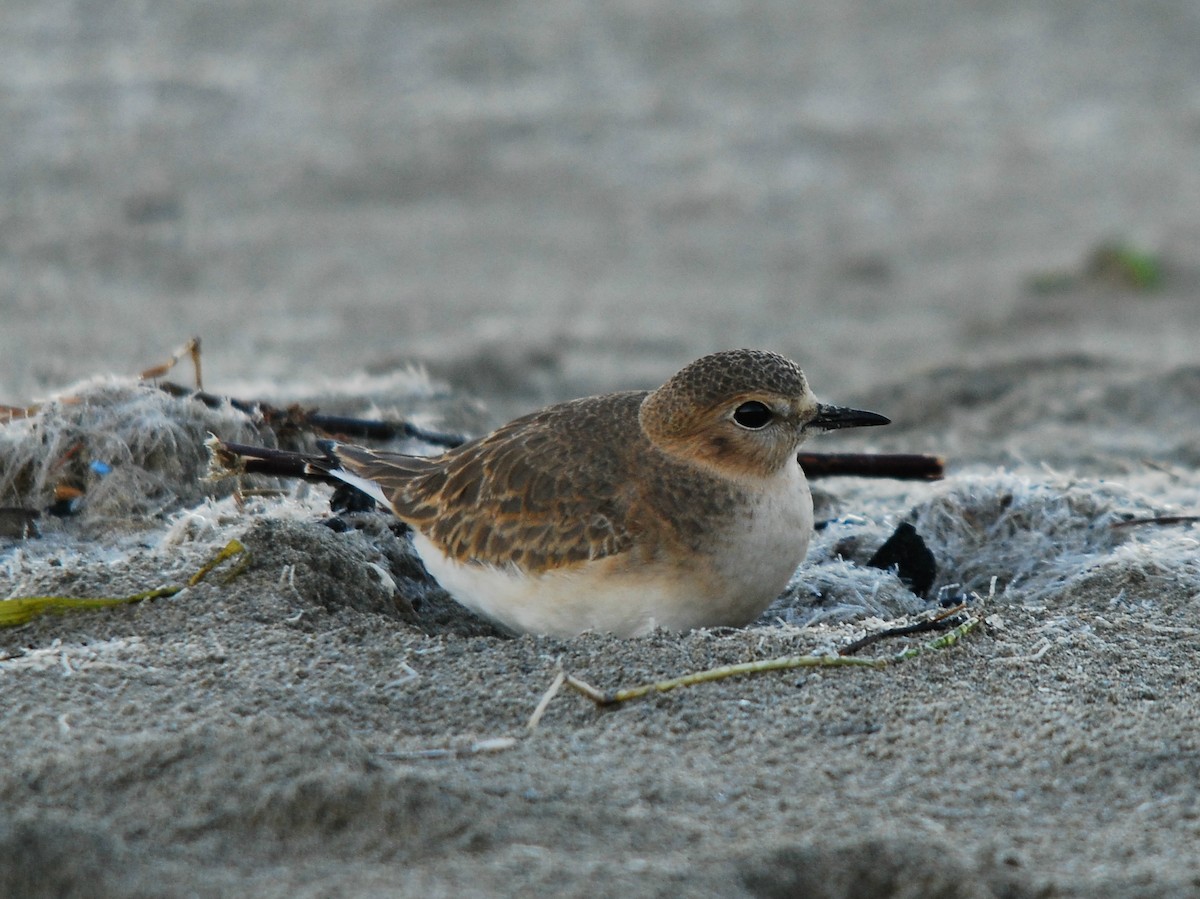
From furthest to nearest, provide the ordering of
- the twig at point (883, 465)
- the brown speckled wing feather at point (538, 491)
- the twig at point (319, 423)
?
the twig at point (319, 423) → the twig at point (883, 465) → the brown speckled wing feather at point (538, 491)

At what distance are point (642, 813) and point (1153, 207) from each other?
909cm

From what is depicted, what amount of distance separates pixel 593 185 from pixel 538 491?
6633mm

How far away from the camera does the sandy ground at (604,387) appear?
2.50 m

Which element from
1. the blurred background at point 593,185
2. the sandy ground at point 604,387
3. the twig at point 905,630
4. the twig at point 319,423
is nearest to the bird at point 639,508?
the sandy ground at point 604,387

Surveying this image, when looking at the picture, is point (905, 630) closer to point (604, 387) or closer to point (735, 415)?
point (735, 415)

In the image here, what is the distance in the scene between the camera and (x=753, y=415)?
3.81 metres

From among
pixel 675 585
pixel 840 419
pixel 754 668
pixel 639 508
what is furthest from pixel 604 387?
pixel 754 668

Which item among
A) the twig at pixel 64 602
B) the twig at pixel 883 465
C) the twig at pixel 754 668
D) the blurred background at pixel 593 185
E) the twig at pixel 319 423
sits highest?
the blurred background at pixel 593 185

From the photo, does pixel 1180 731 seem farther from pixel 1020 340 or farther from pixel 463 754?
pixel 1020 340

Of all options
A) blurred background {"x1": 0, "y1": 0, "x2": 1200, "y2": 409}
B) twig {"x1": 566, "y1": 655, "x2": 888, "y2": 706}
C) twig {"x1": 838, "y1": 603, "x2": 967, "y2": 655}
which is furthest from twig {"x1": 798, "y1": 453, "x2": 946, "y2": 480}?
blurred background {"x1": 0, "y1": 0, "x2": 1200, "y2": 409}

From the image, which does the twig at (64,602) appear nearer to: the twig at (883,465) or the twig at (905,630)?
the twig at (905,630)

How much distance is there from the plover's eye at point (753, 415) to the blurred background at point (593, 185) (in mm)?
3528

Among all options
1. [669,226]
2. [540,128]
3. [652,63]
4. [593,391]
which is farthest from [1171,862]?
[652,63]

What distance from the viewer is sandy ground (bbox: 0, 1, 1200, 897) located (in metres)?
2.50
